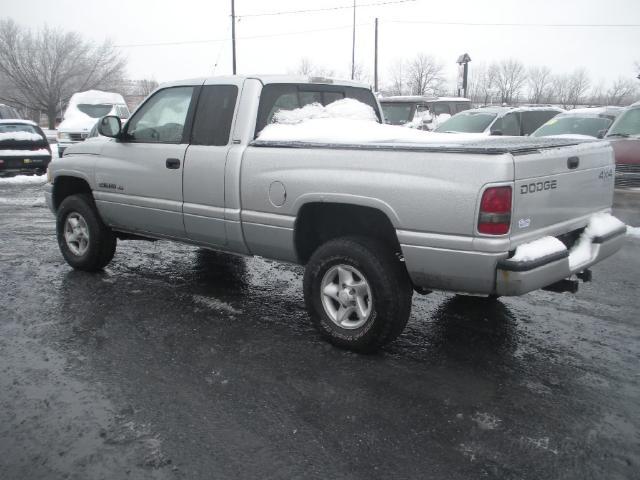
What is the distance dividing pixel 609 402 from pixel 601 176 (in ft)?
5.38

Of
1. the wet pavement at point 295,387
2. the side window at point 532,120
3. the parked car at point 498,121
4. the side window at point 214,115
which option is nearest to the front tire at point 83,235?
the wet pavement at point 295,387

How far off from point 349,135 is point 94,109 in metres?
17.8

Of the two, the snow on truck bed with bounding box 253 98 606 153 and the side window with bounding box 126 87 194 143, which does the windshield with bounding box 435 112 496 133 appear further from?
the side window with bounding box 126 87 194 143

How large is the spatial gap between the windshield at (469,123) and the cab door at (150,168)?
9.48 m

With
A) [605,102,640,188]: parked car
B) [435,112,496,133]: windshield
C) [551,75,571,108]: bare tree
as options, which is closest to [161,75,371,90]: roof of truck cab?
[605,102,640,188]: parked car

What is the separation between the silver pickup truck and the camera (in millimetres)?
3359

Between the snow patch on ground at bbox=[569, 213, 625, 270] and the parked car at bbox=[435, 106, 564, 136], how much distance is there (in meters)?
9.12

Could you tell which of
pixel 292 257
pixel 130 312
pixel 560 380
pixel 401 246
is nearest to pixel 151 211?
pixel 130 312

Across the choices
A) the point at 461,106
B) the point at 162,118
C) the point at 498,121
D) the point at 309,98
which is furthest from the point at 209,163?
the point at 461,106

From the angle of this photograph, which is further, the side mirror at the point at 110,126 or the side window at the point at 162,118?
the side mirror at the point at 110,126

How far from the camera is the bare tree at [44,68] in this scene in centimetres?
4272

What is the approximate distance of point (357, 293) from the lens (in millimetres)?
3934

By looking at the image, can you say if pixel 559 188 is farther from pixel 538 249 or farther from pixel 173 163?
pixel 173 163

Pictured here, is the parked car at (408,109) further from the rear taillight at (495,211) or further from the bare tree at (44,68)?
the bare tree at (44,68)
